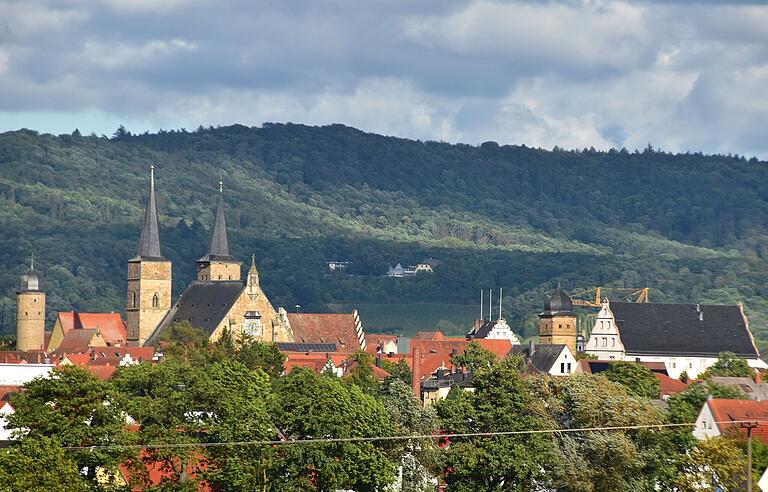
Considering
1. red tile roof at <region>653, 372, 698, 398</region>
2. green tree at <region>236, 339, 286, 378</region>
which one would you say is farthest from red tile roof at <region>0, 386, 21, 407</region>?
red tile roof at <region>653, 372, 698, 398</region>

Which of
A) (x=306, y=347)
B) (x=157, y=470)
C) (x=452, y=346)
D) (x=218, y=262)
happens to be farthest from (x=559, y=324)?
(x=157, y=470)

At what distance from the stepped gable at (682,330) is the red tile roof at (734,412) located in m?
80.5

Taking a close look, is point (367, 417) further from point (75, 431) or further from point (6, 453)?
point (6, 453)

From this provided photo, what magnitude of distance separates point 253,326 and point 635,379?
64.9m

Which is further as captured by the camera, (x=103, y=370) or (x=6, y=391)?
(x=103, y=370)

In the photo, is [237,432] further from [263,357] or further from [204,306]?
[204,306]

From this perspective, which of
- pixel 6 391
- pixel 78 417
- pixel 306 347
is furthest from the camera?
pixel 306 347

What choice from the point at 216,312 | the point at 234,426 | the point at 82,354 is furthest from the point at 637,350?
the point at 234,426

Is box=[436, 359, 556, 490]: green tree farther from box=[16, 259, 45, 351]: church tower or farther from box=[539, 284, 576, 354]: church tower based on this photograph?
box=[16, 259, 45, 351]: church tower

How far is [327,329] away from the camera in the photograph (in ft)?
612

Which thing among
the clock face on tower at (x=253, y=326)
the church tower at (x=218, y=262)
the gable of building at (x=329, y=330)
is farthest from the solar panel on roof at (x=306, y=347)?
the church tower at (x=218, y=262)

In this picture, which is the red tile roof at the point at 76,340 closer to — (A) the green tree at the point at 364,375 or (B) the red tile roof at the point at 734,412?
(A) the green tree at the point at 364,375

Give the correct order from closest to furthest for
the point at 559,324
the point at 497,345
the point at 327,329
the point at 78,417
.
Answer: the point at 78,417 < the point at 559,324 < the point at 497,345 < the point at 327,329

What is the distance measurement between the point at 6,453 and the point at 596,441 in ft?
80.0
